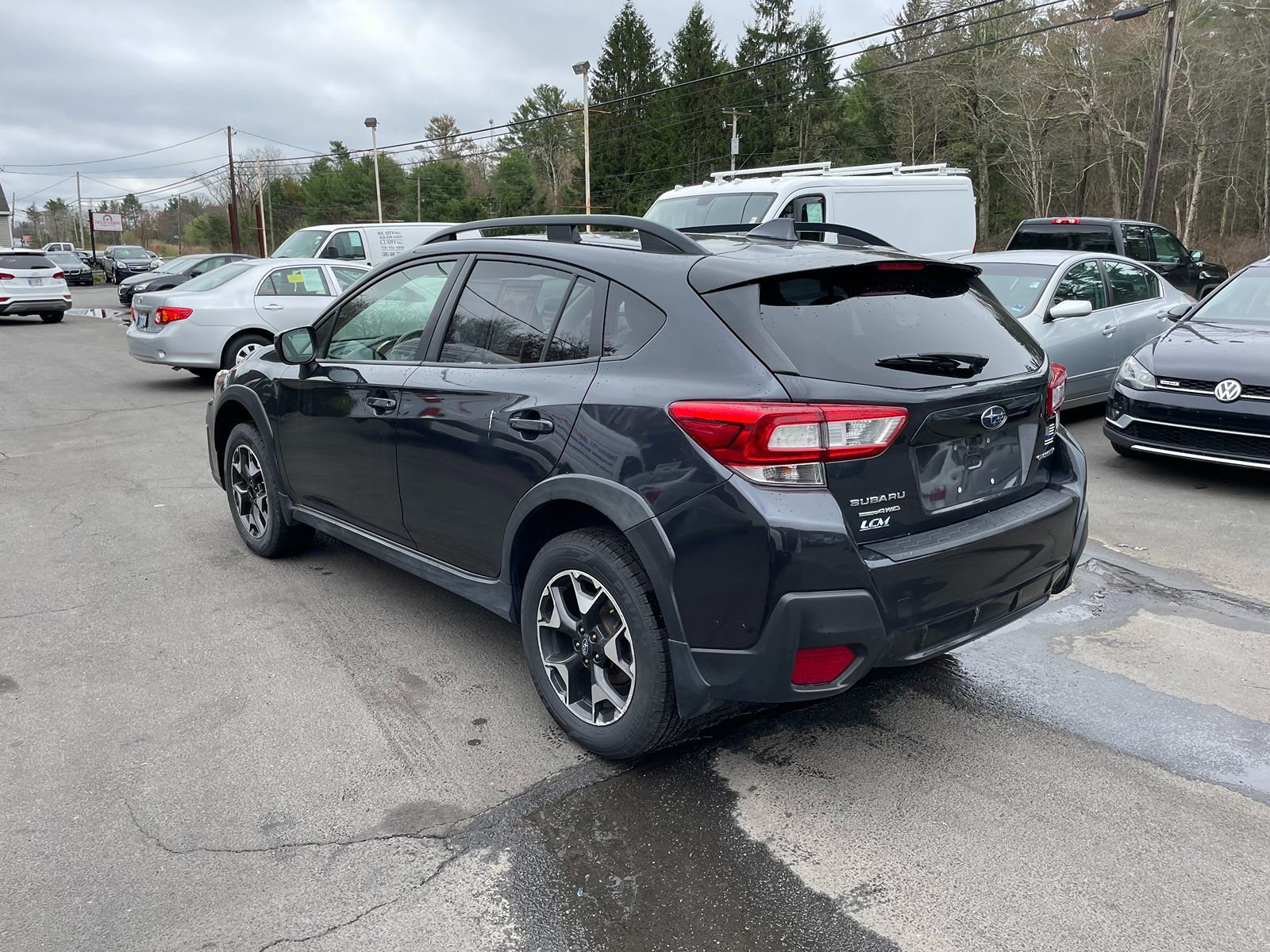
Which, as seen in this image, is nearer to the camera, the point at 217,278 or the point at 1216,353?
the point at 1216,353

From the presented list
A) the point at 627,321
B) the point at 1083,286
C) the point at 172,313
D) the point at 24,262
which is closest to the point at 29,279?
the point at 24,262

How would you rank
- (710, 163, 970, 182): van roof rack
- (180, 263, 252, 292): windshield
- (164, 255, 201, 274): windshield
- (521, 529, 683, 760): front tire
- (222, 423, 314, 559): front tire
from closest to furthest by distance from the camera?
(521, 529, 683, 760): front tire, (222, 423, 314, 559): front tire, (180, 263, 252, 292): windshield, (710, 163, 970, 182): van roof rack, (164, 255, 201, 274): windshield

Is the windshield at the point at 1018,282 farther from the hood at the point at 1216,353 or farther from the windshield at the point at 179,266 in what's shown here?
the windshield at the point at 179,266

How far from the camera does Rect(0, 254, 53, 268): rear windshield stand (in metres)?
21.7

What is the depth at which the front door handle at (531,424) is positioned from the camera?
10.6 feet

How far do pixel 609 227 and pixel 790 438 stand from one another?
51.8 inches

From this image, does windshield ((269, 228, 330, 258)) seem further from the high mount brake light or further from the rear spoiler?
the high mount brake light

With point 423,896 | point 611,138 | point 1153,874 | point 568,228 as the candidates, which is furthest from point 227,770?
point 611,138

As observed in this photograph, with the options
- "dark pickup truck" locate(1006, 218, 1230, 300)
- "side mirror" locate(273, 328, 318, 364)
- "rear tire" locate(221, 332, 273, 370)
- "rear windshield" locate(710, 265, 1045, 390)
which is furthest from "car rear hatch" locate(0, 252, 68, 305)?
"rear windshield" locate(710, 265, 1045, 390)

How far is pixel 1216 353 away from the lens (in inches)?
267

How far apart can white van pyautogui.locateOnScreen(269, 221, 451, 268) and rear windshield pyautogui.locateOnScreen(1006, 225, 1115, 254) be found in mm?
9360

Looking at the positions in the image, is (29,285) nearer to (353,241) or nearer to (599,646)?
(353,241)

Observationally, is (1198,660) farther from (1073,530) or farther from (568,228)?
(568,228)

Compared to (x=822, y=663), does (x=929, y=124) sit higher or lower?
higher
